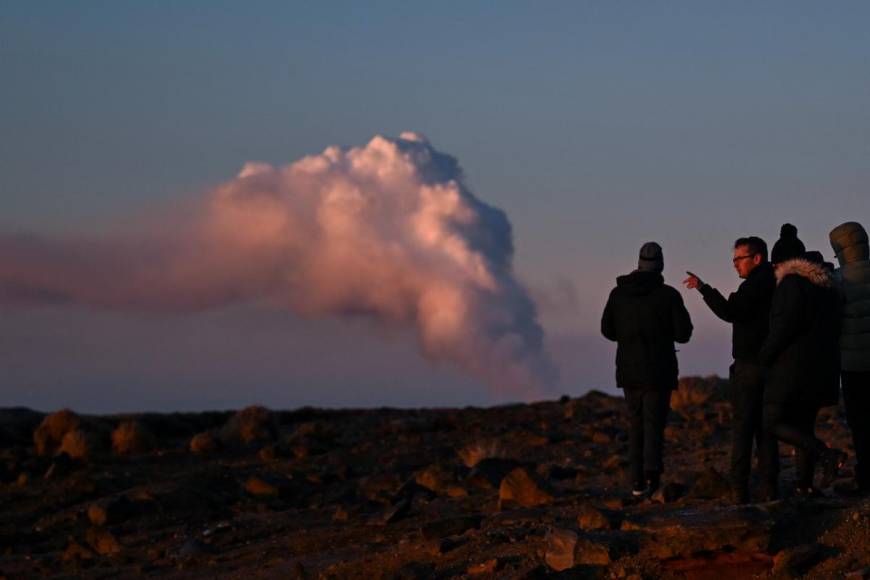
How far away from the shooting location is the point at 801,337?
37.1ft

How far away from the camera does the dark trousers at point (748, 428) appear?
11.8m

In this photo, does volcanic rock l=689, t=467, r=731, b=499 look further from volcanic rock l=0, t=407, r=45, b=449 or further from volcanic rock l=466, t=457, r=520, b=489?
volcanic rock l=0, t=407, r=45, b=449

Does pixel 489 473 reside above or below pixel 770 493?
above

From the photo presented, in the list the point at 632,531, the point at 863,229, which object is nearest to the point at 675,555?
the point at 632,531

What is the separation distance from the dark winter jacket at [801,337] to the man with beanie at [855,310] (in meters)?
0.30

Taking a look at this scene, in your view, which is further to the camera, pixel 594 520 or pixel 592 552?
pixel 594 520

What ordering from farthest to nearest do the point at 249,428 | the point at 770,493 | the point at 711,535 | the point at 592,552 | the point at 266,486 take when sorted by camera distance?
the point at 249,428
the point at 266,486
the point at 770,493
the point at 592,552
the point at 711,535

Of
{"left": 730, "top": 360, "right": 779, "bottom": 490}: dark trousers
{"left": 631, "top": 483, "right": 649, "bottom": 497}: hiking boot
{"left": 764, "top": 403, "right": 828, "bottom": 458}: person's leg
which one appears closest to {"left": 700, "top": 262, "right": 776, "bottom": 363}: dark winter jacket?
{"left": 730, "top": 360, "right": 779, "bottom": 490}: dark trousers

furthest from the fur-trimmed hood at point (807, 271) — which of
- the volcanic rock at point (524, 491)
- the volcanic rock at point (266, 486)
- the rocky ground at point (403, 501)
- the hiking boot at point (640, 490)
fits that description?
the volcanic rock at point (266, 486)

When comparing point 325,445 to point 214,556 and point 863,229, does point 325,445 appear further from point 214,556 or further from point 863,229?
point 863,229

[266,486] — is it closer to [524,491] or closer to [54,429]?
[524,491]

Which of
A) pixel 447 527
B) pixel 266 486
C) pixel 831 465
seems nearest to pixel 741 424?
pixel 831 465

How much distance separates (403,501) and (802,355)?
19.3 feet

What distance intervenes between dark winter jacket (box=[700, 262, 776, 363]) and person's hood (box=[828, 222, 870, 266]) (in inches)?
24.5
